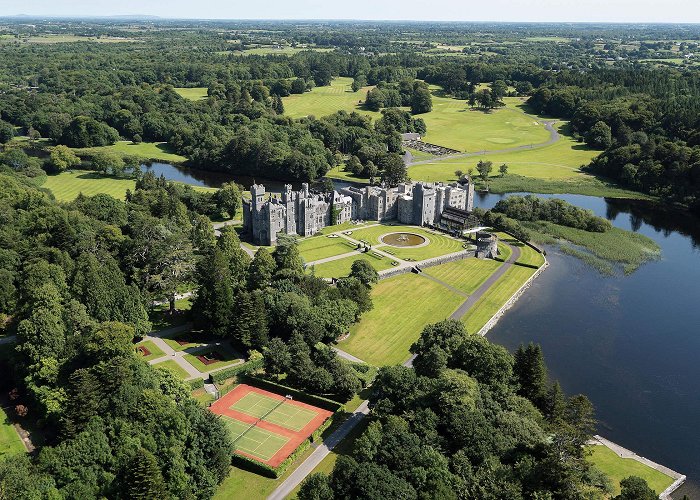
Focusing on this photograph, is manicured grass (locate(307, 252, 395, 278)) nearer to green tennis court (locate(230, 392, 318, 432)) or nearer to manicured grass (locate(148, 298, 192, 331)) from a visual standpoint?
manicured grass (locate(148, 298, 192, 331))

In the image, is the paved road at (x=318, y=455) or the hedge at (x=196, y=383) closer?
the paved road at (x=318, y=455)

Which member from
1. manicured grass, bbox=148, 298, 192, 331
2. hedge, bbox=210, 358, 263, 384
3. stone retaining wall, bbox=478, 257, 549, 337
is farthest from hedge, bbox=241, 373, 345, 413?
stone retaining wall, bbox=478, 257, 549, 337

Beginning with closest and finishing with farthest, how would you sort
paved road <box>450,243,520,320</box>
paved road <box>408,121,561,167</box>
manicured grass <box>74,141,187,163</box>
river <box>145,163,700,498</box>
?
1. river <box>145,163,700,498</box>
2. paved road <box>450,243,520,320</box>
3. paved road <box>408,121,561,167</box>
4. manicured grass <box>74,141,187,163</box>

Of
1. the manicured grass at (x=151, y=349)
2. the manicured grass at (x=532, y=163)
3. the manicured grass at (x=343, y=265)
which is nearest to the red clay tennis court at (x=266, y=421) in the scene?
the manicured grass at (x=151, y=349)

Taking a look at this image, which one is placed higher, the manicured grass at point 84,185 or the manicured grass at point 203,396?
the manicured grass at point 203,396

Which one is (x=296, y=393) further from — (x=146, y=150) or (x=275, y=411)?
(x=146, y=150)

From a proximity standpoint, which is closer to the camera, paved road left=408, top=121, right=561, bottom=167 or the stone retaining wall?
the stone retaining wall

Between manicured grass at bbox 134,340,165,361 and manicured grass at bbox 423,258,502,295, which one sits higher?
manicured grass at bbox 134,340,165,361

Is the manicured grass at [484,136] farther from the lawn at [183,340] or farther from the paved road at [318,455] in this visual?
the paved road at [318,455]
